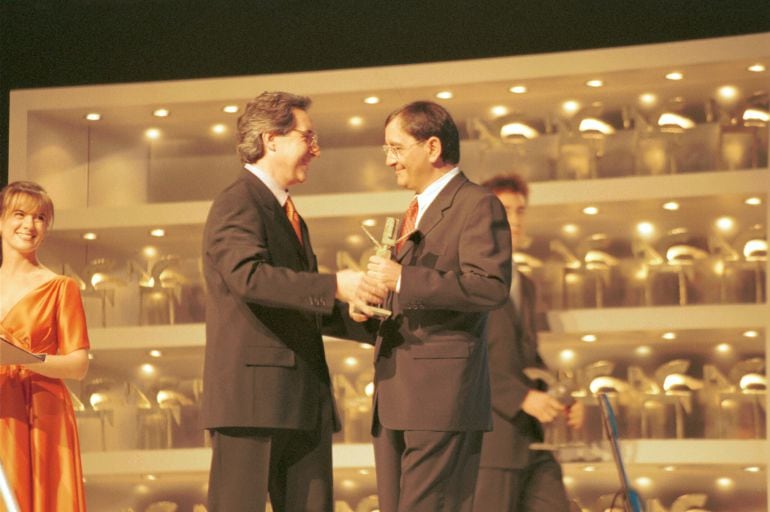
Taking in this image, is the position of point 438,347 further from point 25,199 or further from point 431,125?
point 25,199

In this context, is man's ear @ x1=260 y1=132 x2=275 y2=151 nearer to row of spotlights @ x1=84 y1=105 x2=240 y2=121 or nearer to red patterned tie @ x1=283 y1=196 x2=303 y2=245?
red patterned tie @ x1=283 y1=196 x2=303 y2=245

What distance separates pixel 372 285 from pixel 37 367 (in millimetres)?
1161

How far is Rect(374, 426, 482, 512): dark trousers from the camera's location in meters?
3.05

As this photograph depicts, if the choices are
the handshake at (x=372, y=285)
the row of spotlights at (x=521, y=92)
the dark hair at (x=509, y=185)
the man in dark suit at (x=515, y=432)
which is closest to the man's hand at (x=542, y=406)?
the man in dark suit at (x=515, y=432)

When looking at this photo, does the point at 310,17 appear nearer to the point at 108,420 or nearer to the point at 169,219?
the point at 169,219

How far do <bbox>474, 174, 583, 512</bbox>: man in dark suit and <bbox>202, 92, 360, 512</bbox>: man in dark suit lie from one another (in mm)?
833

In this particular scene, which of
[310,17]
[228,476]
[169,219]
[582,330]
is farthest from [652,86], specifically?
[228,476]

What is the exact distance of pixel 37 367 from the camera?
379cm

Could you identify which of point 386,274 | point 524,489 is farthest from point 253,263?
point 524,489

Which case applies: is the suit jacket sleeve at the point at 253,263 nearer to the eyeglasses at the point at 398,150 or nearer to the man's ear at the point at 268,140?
the man's ear at the point at 268,140

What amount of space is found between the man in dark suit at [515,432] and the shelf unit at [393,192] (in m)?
1.33

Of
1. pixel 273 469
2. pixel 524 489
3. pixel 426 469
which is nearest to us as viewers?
pixel 426 469

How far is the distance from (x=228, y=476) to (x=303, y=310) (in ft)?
1.29

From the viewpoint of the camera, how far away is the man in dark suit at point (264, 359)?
309 cm
